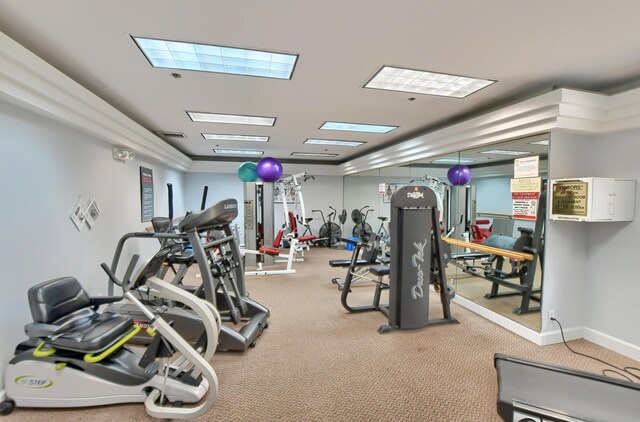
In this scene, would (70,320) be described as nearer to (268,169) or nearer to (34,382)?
(34,382)

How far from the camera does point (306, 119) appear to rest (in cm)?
417

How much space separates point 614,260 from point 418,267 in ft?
6.24

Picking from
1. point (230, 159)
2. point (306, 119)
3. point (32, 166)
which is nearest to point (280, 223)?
point (230, 159)

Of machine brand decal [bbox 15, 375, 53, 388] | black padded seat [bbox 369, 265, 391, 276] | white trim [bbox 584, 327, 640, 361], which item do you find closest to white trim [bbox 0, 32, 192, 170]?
machine brand decal [bbox 15, 375, 53, 388]

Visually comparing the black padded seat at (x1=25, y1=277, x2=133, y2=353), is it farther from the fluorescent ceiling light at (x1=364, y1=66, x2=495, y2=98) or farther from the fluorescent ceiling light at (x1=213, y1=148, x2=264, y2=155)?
the fluorescent ceiling light at (x1=213, y1=148, x2=264, y2=155)

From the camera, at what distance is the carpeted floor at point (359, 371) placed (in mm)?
2008

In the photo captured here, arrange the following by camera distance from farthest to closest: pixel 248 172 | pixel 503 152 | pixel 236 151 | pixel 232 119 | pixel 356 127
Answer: pixel 236 151
pixel 248 172
pixel 356 127
pixel 232 119
pixel 503 152

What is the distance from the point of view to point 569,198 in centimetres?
276

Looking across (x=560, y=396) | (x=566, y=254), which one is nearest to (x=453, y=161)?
(x=566, y=254)

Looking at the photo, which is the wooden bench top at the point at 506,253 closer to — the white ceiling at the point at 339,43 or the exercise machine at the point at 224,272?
the white ceiling at the point at 339,43

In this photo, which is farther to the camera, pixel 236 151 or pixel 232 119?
pixel 236 151

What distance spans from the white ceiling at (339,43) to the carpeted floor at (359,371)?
2693mm

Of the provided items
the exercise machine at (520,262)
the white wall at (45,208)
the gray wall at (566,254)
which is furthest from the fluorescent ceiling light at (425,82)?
the white wall at (45,208)

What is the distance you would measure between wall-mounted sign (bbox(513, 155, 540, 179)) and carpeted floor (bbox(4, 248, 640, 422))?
1.84m
